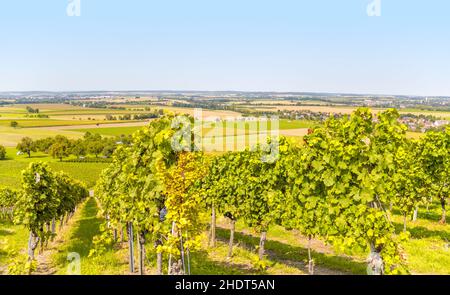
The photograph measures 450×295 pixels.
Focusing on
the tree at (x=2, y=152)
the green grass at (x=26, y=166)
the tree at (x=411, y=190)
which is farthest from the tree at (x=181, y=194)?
the tree at (x=2, y=152)

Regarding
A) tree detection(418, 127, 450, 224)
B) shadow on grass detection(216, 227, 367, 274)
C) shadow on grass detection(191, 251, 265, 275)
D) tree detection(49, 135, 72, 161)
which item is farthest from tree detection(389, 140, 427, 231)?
tree detection(49, 135, 72, 161)

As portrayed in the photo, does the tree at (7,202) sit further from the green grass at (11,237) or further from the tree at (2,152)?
the tree at (2,152)

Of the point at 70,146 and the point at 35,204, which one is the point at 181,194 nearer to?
the point at 35,204

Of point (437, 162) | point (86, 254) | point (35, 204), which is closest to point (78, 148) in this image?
point (86, 254)

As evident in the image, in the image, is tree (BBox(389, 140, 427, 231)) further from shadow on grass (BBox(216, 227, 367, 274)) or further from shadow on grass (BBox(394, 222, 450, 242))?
shadow on grass (BBox(216, 227, 367, 274))
